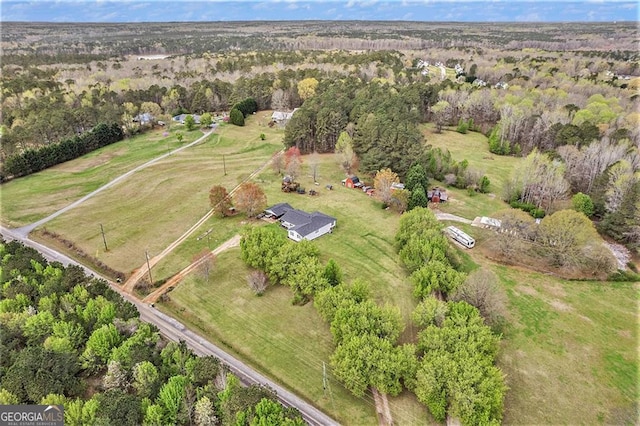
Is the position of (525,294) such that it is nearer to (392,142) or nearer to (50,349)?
(392,142)

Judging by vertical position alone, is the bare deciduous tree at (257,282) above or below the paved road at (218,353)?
above

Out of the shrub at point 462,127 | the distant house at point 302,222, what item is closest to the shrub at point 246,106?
the shrub at point 462,127

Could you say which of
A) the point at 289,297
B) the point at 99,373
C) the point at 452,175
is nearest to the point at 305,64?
the point at 452,175

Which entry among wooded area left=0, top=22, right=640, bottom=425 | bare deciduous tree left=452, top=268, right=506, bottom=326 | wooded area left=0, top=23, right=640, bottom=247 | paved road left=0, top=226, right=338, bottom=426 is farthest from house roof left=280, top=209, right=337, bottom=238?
bare deciduous tree left=452, top=268, right=506, bottom=326

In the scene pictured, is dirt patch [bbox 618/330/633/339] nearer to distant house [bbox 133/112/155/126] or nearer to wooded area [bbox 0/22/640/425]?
wooded area [bbox 0/22/640/425]

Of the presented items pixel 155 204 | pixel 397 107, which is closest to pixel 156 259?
pixel 155 204

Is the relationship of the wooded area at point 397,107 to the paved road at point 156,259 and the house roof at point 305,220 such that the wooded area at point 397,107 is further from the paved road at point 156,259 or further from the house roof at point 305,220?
the paved road at point 156,259
